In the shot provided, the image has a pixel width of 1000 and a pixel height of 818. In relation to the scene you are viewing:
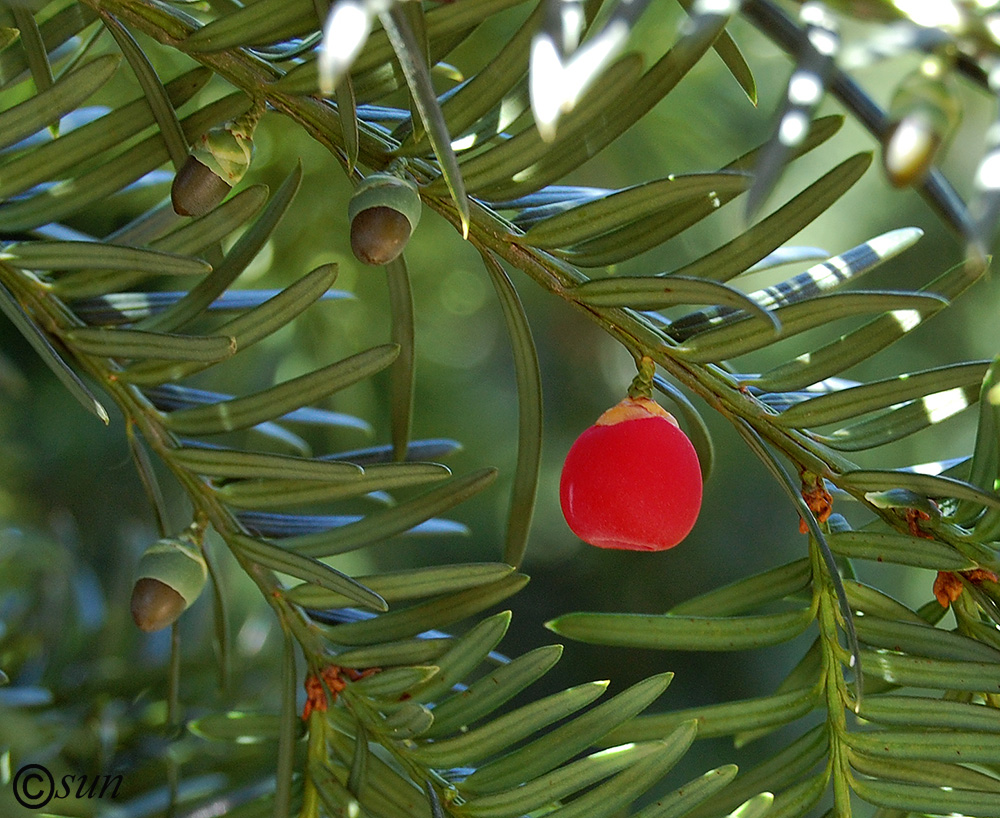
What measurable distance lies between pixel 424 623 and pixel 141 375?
0.24 metres

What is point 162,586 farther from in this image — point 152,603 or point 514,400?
point 514,400

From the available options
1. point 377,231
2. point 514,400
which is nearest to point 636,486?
point 377,231

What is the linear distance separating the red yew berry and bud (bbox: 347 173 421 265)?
150 millimetres

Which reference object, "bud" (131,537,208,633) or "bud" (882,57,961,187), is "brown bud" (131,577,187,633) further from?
"bud" (882,57,961,187)

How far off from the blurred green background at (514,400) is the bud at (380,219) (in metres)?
0.51

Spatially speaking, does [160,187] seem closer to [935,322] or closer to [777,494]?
[777,494]

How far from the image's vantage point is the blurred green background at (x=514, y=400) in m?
0.90

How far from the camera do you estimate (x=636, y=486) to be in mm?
475

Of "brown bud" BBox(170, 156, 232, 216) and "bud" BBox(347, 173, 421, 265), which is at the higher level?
"brown bud" BBox(170, 156, 232, 216)

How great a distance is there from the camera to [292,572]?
21.4 inches

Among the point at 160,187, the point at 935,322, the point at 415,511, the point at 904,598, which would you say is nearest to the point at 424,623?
the point at 415,511

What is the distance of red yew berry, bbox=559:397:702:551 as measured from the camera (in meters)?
0.47

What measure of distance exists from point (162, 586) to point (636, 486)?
0.26 meters

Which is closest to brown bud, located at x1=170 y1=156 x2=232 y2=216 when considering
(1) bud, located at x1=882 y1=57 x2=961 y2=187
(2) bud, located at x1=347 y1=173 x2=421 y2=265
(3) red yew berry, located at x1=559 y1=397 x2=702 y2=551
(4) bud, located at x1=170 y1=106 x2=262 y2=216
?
(4) bud, located at x1=170 y1=106 x2=262 y2=216
